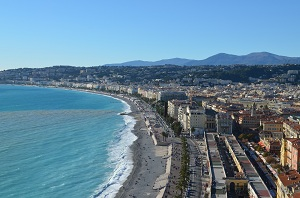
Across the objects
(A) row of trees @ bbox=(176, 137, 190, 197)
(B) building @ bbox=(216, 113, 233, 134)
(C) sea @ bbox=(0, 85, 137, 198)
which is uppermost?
(B) building @ bbox=(216, 113, 233, 134)

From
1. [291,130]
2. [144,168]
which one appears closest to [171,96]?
[291,130]

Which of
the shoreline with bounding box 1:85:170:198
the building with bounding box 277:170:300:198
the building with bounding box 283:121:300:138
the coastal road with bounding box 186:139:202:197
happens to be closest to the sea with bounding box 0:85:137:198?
the shoreline with bounding box 1:85:170:198

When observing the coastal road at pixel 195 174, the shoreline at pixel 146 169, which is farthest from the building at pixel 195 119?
the coastal road at pixel 195 174

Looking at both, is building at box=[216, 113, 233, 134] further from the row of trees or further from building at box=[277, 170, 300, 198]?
building at box=[277, 170, 300, 198]

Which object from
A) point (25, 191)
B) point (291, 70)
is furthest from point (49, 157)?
point (291, 70)

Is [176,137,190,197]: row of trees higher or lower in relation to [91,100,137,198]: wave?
higher

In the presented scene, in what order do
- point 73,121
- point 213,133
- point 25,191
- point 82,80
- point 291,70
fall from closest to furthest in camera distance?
point 25,191, point 213,133, point 73,121, point 291,70, point 82,80

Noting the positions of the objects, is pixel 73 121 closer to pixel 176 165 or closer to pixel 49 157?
pixel 49 157

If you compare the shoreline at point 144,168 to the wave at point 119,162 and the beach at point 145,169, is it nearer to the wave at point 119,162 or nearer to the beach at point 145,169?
the beach at point 145,169

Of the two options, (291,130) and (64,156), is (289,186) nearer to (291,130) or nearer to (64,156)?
(291,130)
